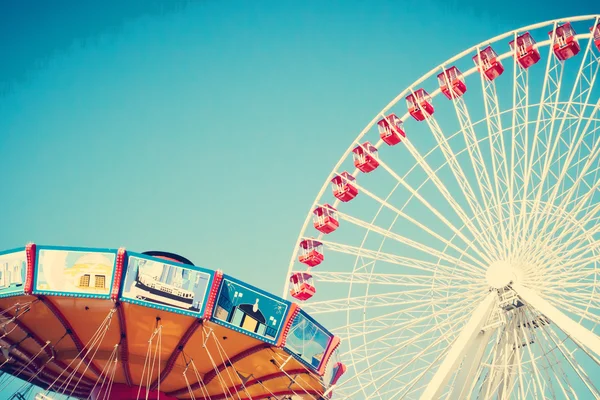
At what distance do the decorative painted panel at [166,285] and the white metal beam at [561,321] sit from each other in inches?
349

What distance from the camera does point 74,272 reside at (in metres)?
15.2

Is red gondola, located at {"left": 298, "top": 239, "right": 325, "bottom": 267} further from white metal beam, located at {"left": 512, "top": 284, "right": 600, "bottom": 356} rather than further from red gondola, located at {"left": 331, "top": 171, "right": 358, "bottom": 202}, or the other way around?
white metal beam, located at {"left": 512, "top": 284, "right": 600, "bottom": 356}

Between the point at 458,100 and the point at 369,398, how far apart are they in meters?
10.8

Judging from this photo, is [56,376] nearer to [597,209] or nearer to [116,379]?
[116,379]

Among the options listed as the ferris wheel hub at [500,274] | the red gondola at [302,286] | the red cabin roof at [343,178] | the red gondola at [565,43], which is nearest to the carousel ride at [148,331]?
the red gondola at [302,286]

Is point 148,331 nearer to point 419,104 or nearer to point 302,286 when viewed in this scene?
point 302,286

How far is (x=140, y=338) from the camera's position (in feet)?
55.4

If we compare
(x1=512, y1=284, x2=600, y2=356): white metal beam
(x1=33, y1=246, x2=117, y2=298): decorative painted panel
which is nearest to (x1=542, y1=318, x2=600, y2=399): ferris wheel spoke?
(x1=512, y1=284, x2=600, y2=356): white metal beam

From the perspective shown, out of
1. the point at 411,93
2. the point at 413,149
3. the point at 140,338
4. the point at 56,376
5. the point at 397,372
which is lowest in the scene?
the point at 56,376

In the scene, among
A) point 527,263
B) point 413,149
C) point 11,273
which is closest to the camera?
point 11,273

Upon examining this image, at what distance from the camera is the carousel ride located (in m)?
15.2

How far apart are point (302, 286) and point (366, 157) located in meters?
5.42

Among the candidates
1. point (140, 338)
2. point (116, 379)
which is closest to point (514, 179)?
point (140, 338)

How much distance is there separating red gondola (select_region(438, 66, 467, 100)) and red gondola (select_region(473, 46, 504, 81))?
77 centimetres
